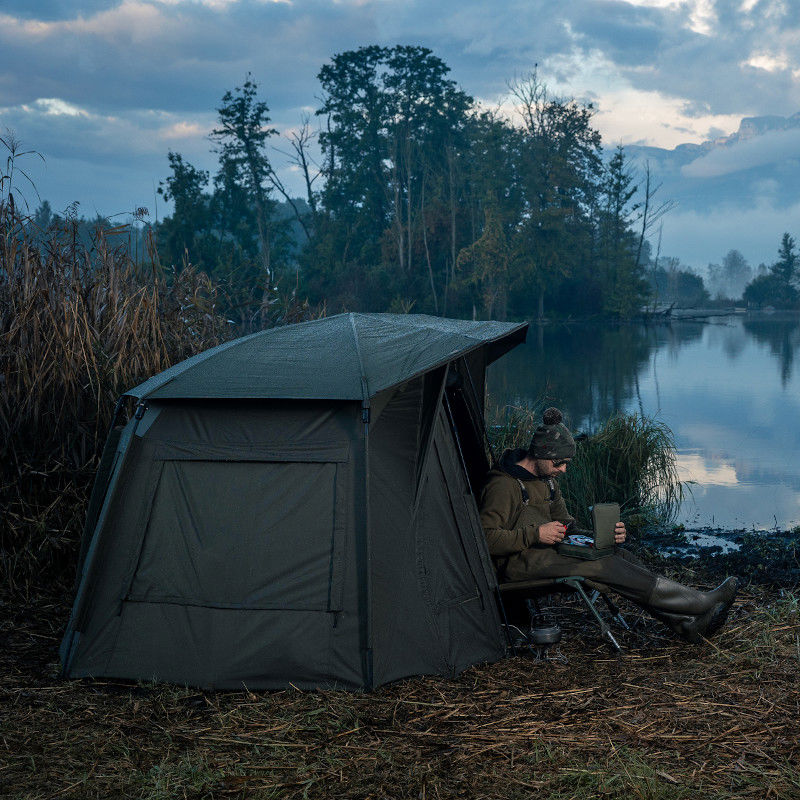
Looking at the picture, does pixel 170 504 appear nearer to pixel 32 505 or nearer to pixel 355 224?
pixel 32 505

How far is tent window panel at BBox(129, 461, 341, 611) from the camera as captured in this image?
450 cm

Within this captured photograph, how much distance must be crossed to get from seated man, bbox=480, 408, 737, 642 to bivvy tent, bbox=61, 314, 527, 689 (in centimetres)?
37

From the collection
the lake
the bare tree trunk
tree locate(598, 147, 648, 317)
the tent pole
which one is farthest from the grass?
tree locate(598, 147, 648, 317)

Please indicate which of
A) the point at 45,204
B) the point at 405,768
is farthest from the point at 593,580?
the point at 45,204

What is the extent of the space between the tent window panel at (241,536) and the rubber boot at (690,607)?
1.86 m

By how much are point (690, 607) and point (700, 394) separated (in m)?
22.8

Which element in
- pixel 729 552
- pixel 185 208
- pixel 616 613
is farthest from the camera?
pixel 185 208

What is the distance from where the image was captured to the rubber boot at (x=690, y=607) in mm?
4957

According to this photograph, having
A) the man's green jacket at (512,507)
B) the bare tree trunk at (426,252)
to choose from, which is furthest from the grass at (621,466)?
the bare tree trunk at (426,252)

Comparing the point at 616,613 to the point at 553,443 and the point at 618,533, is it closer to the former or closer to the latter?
the point at 618,533

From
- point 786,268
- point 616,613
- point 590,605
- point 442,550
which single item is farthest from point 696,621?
point 786,268

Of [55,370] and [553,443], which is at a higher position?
[55,370]

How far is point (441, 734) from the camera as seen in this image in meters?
4.02

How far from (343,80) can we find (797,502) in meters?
45.7
